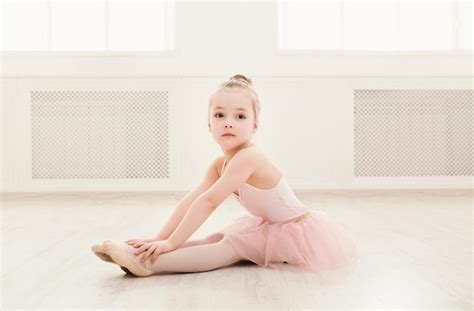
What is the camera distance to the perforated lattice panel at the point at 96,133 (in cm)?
348

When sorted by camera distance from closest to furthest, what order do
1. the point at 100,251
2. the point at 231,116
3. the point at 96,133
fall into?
the point at 100,251 → the point at 231,116 → the point at 96,133

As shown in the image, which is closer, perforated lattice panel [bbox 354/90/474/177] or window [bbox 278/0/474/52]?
perforated lattice panel [bbox 354/90/474/177]

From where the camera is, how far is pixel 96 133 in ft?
11.4

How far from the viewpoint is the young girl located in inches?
51.3

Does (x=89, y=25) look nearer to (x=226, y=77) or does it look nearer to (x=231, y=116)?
(x=226, y=77)

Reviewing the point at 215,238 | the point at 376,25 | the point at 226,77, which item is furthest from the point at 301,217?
the point at 376,25

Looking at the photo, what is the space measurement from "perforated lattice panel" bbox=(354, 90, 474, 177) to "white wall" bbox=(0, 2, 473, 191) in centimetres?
6

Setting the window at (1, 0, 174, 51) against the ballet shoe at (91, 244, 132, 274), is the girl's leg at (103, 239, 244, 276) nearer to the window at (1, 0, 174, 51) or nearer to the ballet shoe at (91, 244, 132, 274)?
the ballet shoe at (91, 244, 132, 274)

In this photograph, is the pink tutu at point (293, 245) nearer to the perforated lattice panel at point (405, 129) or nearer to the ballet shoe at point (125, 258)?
the ballet shoe at point (125, 258)

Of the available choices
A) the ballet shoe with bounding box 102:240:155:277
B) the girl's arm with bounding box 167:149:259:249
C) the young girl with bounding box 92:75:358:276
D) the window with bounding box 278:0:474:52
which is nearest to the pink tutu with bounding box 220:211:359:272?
the young girl with bounding box 92:75:358:276

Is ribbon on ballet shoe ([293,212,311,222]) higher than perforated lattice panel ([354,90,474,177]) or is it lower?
lower

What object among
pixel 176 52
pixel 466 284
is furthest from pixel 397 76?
pixel 466 284

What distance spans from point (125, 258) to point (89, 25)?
2.87m

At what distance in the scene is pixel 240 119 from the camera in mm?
1398
